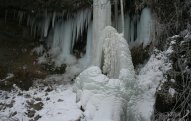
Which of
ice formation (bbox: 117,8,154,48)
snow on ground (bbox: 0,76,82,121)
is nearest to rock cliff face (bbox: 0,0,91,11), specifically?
ice formation (bbox: 117,8,154,48)

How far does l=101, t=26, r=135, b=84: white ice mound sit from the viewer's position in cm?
990

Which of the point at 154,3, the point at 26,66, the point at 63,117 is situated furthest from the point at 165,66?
the point at 26,66

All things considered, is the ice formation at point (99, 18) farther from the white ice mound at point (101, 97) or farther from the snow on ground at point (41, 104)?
the snow on ground at point (41, 104)

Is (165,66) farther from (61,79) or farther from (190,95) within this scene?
(61,79)

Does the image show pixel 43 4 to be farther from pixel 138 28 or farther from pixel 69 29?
pixel 138 28

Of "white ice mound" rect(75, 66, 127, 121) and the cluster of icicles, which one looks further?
the cluster of icicles

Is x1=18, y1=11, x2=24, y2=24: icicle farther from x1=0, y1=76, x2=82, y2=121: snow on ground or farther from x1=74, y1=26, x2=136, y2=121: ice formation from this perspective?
x1=74, y1=26, x2=136, y2=121: ice formation

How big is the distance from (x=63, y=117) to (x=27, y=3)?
432 cm

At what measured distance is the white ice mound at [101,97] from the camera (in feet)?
30.3

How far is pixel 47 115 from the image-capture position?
10.3 m

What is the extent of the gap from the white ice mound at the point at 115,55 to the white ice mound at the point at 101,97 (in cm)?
42

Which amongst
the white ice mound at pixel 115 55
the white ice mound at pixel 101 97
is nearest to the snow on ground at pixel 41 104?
the white ice mound at pixel 101 97

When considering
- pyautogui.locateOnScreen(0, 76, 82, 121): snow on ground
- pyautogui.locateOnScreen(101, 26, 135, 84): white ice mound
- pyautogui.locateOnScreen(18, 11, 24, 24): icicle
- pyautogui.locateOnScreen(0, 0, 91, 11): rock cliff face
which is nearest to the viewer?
pyautogui.locateOnScreen(101, 26, 135, 84): white ice mound

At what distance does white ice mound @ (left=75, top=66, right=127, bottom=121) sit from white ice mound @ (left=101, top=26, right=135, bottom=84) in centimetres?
42
